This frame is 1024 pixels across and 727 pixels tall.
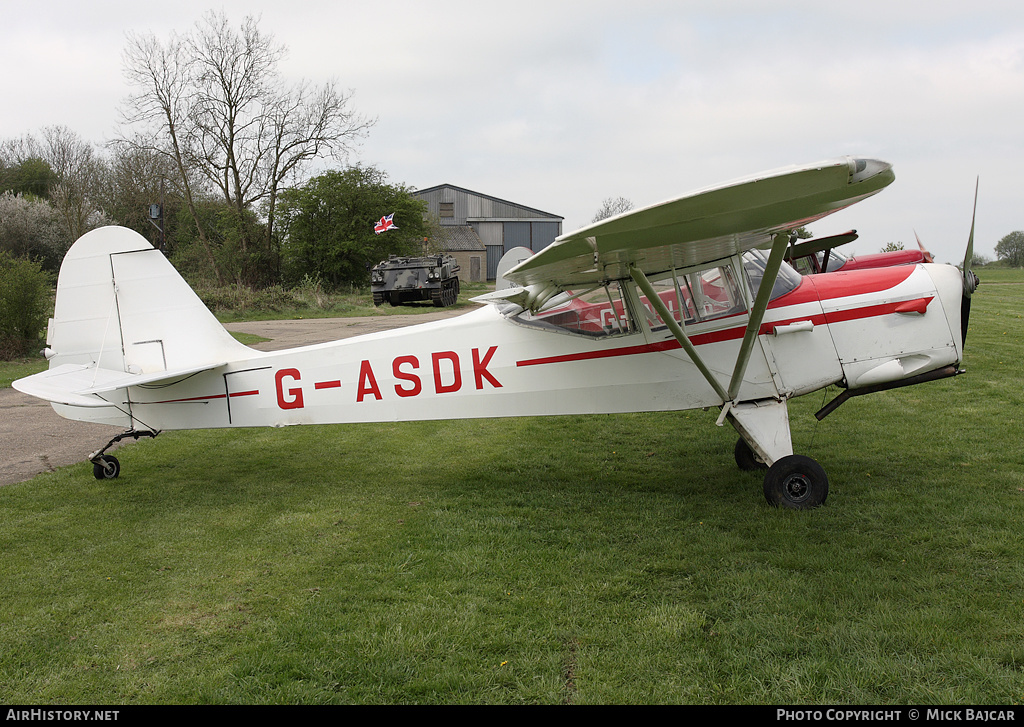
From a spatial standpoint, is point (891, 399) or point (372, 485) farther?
point (891, 399)

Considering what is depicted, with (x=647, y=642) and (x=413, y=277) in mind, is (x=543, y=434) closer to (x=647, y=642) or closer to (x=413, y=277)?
(x=647, y=642)

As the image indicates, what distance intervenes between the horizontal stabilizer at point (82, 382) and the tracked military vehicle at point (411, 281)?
845 inches

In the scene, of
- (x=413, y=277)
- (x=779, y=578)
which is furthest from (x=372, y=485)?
(x=413, y=277)

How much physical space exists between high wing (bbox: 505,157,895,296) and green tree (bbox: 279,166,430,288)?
31.8 metres

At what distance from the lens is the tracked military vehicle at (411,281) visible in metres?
27.2

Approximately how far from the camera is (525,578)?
13.6ft

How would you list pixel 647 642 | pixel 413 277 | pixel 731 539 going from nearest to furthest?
pixel 647 642
pixel 731 539
pixel 413 277

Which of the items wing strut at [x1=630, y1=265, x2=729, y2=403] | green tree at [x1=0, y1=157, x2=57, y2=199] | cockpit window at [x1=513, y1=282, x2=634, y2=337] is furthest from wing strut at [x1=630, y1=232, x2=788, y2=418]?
green tree at [x1=0, y1=157, x2=57, y2=199]

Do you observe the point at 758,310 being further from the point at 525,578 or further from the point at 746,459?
the point at 525,578

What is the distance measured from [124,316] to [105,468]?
4.84 ft

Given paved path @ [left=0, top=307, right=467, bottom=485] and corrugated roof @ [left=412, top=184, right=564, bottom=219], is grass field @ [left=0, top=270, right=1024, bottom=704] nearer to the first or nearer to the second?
paved path @ [left=0, top=307, right=467, bottom=485]

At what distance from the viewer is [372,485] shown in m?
6.21

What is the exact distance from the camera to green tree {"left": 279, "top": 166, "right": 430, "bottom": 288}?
35.1m

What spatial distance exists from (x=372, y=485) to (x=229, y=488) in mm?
1263
